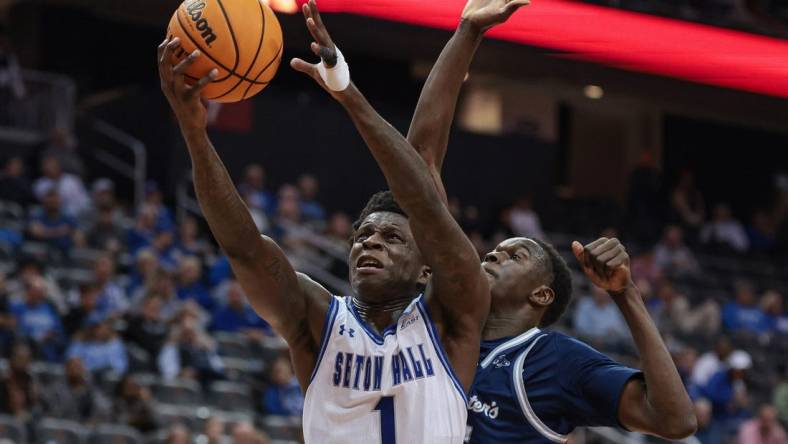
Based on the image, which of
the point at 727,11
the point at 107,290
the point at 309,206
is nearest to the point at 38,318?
the point at 107,290

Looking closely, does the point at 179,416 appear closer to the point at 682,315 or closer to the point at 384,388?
the point at 384,388

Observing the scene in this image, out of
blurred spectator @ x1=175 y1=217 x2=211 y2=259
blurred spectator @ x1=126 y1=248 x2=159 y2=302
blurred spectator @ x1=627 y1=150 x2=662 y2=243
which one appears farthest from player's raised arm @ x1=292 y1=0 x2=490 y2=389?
blurred spectator @ x1=627 y1=150 x2=662 y2=243

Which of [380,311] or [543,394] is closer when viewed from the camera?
[380,311]

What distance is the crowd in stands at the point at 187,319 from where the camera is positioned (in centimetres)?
1165

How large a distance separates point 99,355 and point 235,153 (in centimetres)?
765

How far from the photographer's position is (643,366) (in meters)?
4.72

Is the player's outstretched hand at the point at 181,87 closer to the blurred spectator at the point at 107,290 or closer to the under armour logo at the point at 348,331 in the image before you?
the under armour logo at the point at 348,331

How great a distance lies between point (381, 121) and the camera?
4312mm

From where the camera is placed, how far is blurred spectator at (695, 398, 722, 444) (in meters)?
14.8

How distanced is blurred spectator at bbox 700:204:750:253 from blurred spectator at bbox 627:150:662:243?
80cm

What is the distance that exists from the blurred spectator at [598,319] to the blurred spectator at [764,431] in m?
1.84

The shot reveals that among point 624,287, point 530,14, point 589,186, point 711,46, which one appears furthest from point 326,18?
point 624,287

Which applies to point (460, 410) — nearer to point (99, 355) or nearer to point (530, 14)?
point (99, 355)

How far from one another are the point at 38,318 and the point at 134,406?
140cm
